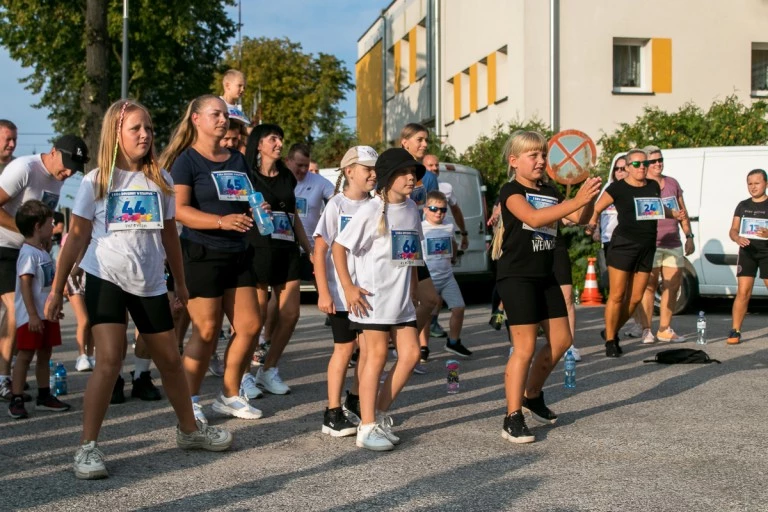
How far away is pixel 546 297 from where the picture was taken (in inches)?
271

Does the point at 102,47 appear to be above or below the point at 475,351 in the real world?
above

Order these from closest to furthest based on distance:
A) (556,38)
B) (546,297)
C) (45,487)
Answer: (45,487), (546,297), (556,38)

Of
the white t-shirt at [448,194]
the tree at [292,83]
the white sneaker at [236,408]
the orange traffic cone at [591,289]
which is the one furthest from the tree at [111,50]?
the white sneaker at [236,408]

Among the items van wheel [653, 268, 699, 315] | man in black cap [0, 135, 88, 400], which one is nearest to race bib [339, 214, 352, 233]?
man in black cap [0, 135, 88, 400]

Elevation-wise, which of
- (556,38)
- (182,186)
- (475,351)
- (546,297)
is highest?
(556,38)

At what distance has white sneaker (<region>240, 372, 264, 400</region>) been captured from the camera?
27.2ft

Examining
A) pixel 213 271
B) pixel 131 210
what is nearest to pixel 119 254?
pixel 131 210

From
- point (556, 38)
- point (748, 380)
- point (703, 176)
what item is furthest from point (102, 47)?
point (748, 380)

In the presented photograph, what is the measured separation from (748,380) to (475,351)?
314cm

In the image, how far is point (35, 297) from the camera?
312 inches

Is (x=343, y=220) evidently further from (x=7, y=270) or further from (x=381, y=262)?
(x=7, y=270)

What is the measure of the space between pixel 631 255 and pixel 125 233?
646 cm

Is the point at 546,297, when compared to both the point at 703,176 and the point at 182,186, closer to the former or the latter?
the point at 182,186

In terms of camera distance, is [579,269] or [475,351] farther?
[579,269]
